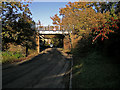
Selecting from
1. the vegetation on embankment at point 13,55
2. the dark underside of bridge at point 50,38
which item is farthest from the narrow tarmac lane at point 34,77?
the dark underside of bridge at point 50,38

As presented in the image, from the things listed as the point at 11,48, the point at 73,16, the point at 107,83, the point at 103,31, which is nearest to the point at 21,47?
the point at 11,48

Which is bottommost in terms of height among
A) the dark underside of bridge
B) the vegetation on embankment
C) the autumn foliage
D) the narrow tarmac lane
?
the narrow tarmac lane

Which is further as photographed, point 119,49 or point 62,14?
point 62,14

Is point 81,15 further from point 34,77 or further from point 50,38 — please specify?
point 50,38

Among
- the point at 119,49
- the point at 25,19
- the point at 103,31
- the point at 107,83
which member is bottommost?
the point at 107,83

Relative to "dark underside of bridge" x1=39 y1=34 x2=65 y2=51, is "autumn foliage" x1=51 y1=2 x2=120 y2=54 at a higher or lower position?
higher

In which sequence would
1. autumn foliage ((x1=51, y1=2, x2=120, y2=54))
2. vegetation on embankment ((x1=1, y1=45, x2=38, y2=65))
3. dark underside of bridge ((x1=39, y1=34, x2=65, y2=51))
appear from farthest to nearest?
1. dark underside of bridge ((x1=39, y1=34, x2=65, y2=51))
2. vegetation on embankment ((x1=1, y1=45, x2=38, y2=65))
3. autumn foliage ((x1=51, y1=2, x2=120, y2=54))

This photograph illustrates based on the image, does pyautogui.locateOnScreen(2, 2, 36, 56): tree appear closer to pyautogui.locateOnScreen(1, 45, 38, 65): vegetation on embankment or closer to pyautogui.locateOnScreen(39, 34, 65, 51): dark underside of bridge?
pyautogui.locateOnScreen(1, 45, 38, 65): vegetation on embankment

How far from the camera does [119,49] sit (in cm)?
593

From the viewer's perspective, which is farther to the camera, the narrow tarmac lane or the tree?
the tree

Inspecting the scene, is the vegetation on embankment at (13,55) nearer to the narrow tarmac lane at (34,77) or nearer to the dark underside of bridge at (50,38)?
the narrow tarmac lane at (34,77)

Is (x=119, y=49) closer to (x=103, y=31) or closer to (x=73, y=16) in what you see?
(x=103, y=31)

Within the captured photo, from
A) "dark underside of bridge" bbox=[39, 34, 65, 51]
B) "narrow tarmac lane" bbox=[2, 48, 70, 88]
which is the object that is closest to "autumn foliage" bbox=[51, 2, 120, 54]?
A: "narrow tarmac lane" bbox=[2, 48, 70, 88]

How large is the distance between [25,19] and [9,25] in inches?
133
